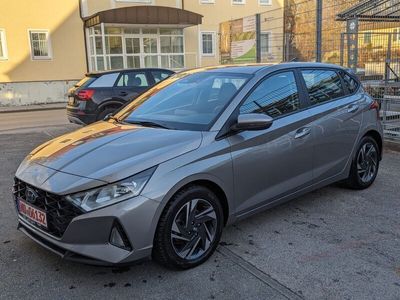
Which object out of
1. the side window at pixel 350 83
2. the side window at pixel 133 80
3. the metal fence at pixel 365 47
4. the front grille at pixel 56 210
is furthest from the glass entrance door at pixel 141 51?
the front grille at pixel 56 210

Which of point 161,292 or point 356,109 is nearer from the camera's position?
point 161,292

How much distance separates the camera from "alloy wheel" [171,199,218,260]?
133 inches

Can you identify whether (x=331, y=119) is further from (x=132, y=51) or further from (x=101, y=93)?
(x=132, y=51)

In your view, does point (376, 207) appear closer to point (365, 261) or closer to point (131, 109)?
point (365, 261)

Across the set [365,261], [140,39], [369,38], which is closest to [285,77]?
[365,261]

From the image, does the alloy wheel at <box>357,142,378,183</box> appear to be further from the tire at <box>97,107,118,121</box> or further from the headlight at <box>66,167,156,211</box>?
the tire at <box>97,107,118,121</box>

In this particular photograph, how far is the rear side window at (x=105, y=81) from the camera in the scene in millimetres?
10141

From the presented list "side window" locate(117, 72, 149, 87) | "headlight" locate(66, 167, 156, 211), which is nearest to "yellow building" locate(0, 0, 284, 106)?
"side window" locate(117, 72, 149, 87)

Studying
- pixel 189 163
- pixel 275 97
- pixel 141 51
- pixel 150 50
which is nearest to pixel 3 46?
pixel 141 51

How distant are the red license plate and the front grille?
3 centimetres

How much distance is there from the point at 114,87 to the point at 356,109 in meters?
6.53

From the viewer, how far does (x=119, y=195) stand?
306cm

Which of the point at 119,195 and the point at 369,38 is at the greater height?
the point at 369,38

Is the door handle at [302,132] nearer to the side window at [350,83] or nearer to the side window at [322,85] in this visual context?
the side window at [322,85]
